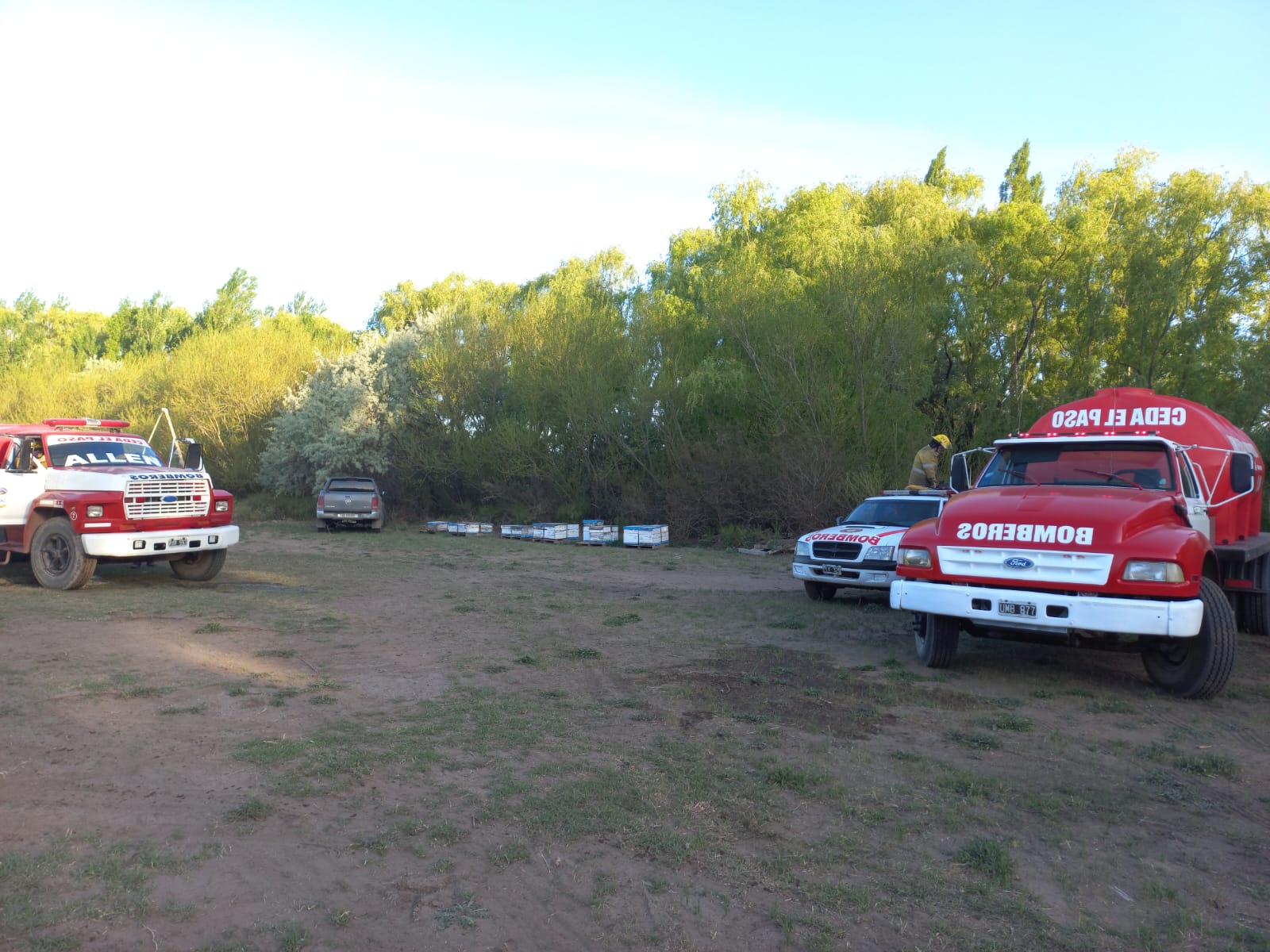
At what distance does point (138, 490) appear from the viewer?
12.8 m

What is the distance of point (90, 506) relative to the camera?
41.0 ft

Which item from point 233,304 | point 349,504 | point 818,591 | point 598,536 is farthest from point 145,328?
point 818,591

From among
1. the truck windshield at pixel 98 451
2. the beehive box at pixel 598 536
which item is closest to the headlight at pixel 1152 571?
the truck windshield at pixel 98 451

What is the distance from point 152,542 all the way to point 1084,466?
11531mm

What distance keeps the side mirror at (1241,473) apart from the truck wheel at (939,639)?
3818mm

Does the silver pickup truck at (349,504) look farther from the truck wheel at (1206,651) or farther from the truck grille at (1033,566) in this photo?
the truck wheel at (1206,651)

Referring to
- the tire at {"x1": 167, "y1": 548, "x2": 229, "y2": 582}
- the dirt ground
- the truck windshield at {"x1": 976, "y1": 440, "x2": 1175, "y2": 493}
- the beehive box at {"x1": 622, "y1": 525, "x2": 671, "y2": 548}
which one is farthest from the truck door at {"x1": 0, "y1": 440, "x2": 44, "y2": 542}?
the beehive box at {"x1": 622, "y1": 525, "x2": 671, "y2": 548}

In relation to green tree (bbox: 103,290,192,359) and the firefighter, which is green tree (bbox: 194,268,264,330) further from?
the firefighter

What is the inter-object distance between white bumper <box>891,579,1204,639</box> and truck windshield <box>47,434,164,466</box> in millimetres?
11594

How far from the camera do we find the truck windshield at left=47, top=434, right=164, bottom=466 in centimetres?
1346

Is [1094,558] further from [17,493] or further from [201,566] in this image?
[17,493]

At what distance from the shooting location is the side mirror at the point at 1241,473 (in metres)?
9.74

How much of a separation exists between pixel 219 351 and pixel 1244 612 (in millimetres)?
36440

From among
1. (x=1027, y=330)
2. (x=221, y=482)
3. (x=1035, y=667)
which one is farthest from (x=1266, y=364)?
(x=221, y=482)
